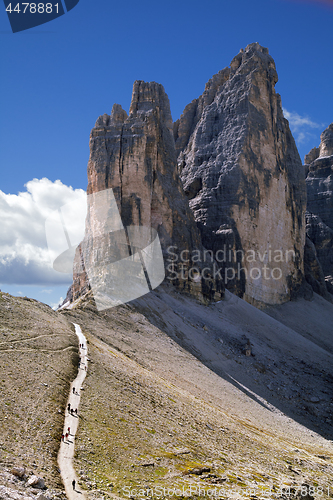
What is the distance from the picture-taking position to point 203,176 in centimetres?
7681

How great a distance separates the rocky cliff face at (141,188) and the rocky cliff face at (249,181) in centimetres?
960

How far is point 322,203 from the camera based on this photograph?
342 feet

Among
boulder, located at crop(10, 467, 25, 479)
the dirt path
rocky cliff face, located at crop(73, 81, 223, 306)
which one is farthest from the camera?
rocky cliff face, located at crop(73, 81, 223, 306)

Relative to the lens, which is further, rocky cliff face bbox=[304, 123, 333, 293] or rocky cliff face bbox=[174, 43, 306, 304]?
rocky cliff face bbox=[304, 123, 333, 293]

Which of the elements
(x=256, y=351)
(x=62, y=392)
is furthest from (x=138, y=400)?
(x=256, y=351)

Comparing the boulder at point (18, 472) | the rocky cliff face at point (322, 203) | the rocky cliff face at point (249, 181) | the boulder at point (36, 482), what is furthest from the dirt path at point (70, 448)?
the rocky cliff face at point (322, 203)

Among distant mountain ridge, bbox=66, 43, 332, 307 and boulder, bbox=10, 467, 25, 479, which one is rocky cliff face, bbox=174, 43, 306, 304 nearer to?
distant mountain ridge, bbox=66, 43, 332, 307

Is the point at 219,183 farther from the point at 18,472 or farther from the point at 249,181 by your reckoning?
the point at 18,472

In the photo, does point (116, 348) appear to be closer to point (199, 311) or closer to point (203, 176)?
point (199, 311)

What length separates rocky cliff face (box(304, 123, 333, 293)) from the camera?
98812 mm

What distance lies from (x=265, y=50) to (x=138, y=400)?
79001mm

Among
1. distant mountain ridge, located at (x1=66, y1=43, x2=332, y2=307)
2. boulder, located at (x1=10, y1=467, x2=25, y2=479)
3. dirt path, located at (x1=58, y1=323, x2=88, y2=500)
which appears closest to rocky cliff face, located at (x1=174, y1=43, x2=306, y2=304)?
distant mountain ridge, located at (x1=66, y1=43, x2=332, y2=307)

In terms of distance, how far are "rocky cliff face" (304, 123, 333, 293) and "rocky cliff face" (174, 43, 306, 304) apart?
528 inches

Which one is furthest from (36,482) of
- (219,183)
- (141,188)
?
(219,183)
